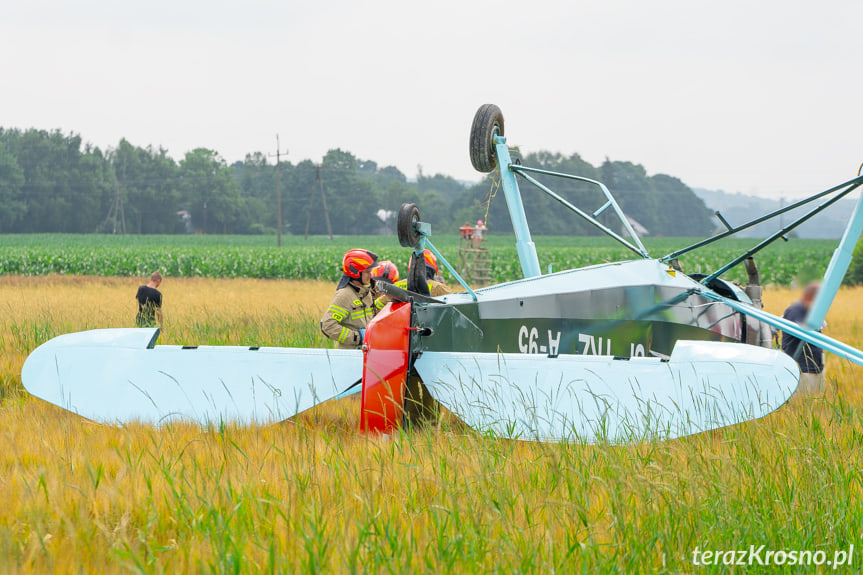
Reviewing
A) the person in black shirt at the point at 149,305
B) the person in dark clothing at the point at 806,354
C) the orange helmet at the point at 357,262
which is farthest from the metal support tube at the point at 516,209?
the person in black shirt at the point at 149,305

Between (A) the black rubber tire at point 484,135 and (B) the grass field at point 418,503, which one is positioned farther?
(A) the black rubber tire at point 484,135

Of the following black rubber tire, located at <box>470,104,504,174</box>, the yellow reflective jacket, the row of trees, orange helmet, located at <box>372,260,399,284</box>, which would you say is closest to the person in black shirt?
the yellow reflective jacket

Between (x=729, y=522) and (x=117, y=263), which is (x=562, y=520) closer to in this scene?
(x=729, y=522)

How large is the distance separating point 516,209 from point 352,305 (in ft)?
6.08

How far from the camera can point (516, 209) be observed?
24.8 ft

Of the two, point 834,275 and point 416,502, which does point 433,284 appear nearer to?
point 834,275

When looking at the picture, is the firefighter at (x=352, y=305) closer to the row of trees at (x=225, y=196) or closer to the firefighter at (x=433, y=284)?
the firefighter at (x=433, y=284)

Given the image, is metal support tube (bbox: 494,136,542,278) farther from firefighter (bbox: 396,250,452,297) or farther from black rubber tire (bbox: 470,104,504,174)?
firefighter (bbox: 396,250,452,297)

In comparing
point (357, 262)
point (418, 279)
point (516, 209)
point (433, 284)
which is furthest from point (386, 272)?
point (418, 279)

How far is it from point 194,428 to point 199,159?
12354 cm

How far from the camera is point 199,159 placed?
122 metres

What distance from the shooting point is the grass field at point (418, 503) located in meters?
2.81

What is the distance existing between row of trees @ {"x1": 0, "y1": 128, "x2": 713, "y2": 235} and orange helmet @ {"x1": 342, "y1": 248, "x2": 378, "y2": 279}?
9276 cm

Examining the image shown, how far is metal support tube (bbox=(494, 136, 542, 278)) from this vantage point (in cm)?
735
